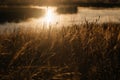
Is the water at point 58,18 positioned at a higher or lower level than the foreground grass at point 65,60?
lower

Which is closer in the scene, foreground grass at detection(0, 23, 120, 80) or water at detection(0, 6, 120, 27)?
foreground grass at detection(0, 23, 120, 80)

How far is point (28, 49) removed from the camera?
6.26 meters

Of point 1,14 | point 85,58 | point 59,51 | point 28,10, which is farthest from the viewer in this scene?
point 28,10

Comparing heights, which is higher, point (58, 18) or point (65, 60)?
point (65, 60)

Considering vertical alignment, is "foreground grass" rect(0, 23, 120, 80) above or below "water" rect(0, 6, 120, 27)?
above

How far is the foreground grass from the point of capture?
5.03 m

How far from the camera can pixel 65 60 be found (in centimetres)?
608

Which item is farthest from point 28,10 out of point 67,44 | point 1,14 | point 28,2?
point 67,44

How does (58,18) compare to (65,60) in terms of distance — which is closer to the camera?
(65,60)

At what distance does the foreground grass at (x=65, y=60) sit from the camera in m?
5.03

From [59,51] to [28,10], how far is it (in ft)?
98.1

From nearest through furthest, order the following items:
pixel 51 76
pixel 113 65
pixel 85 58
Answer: pixel 51 76 → pixel 113 65 → pixel 85 58

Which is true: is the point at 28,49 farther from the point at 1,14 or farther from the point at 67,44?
the point at 1,14

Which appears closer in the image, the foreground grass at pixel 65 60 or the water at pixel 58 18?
the foreground grass at pixel 65 60
